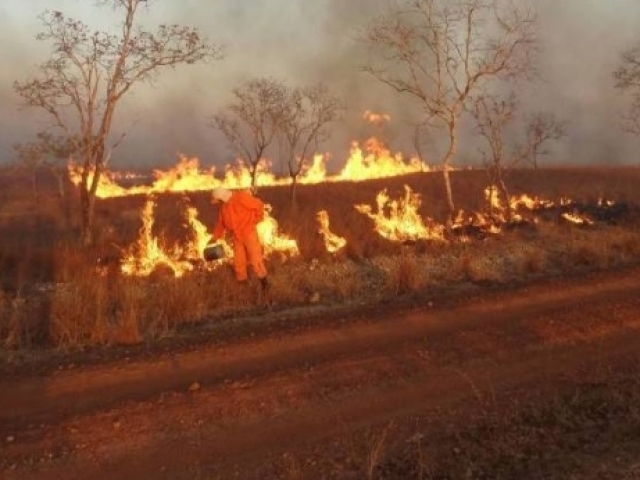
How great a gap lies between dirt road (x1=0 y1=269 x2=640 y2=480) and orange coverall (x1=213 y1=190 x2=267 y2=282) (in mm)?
3022

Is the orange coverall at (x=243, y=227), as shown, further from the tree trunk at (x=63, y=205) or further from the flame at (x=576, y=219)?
the tree trunk at (x=63, y=205)

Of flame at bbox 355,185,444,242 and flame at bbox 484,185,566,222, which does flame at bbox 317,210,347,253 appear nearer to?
flame at bbox 355,185,444,242

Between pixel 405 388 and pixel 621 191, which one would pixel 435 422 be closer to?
pixel 405 388

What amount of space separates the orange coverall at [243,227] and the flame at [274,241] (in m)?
4.74

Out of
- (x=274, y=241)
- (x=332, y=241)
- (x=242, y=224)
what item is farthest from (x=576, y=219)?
(x=242, y=224)

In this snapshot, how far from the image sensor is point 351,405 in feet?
20.3

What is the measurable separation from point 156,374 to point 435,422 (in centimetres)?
288

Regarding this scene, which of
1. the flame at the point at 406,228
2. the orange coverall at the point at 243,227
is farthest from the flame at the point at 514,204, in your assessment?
the orange coverall at the point at 243,227

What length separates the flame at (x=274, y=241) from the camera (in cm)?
1727

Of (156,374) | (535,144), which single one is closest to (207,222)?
(535,144)

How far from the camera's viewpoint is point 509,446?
5.31m

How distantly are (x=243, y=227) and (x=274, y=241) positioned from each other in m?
5.95

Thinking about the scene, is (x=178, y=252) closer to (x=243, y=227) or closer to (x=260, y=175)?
(x=243, y=227)

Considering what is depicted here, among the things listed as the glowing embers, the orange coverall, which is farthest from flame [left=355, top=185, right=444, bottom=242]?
the orange coverall
